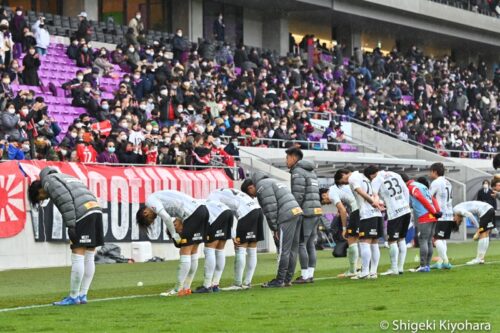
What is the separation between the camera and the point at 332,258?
29.0 m

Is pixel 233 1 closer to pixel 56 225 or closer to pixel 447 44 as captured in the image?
pixel 447 44

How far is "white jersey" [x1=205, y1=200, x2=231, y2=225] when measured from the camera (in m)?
18.2

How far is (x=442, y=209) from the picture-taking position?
2356 centimetres

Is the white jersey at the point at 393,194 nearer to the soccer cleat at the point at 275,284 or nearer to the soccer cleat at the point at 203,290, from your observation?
the soccer cleat at the point at 275,284

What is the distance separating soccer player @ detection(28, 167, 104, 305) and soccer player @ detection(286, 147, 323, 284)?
4.57 m

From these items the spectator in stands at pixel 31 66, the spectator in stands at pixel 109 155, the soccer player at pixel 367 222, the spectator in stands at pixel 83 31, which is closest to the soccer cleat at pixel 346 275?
the soccer player at pixel 367 222

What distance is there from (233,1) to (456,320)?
40.9 meters

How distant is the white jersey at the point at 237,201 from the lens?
19.0 metres

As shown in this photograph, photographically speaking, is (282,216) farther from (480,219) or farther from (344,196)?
(480,219)

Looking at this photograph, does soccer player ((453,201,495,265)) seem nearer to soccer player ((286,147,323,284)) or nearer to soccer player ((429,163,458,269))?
soccer player ((429,163,458,269))

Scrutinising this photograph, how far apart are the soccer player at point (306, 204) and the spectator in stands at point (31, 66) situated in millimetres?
14709

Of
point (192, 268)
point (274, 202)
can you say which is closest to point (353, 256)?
point (274, 202)

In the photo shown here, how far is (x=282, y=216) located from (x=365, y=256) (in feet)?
7.02

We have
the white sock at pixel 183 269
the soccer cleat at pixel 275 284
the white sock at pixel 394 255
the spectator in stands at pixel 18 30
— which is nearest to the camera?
the white sock at pixel 183 269
